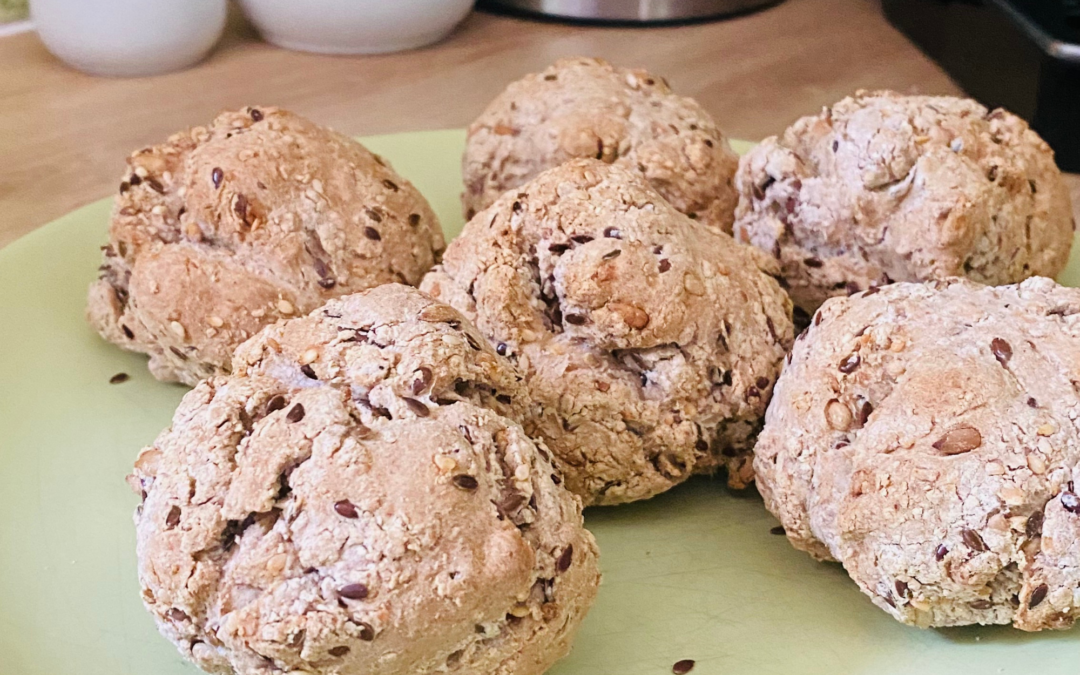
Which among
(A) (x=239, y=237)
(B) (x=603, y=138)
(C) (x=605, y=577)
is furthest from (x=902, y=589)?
(A) (x=239, y=237)

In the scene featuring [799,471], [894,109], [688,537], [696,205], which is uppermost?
[894,109]

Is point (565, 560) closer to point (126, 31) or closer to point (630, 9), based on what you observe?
point (126, 31)

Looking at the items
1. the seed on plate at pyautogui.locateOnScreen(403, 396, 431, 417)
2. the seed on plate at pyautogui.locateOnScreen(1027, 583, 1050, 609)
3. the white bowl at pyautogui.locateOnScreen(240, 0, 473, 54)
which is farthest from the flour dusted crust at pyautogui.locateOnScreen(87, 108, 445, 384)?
the white bowl at pyautogui.locateOnScreen(240, 0, 473, 54)

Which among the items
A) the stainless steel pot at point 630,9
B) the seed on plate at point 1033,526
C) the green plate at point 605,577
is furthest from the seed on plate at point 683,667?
the stainless steel pot at point 630,9

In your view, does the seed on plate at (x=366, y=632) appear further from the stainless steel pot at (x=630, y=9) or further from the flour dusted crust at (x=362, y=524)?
the stainless steel pot at (x=630, y=9)

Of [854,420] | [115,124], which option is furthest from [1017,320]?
[115,124]

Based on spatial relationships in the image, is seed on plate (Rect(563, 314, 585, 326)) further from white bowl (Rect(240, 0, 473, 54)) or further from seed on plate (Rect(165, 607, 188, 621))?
white bowl (Rect(240, 0, 473, 54))

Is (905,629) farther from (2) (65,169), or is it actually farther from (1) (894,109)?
(2) (65,169)
